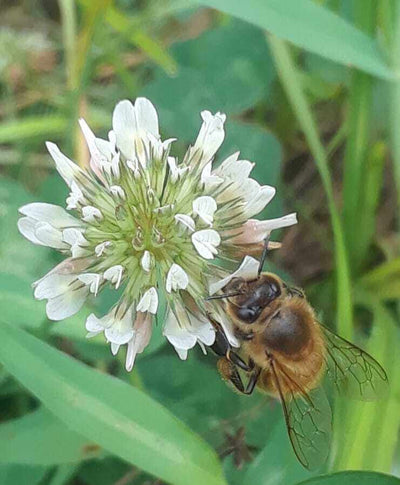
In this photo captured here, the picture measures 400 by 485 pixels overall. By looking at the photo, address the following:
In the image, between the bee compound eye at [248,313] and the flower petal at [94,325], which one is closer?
the flower petal at [94,325]

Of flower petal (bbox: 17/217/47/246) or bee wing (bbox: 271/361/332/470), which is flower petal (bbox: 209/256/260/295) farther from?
flower petal (bbox: 17/217/47/246)

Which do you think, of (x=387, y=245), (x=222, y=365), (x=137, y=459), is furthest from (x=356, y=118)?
(x=137, y=459)

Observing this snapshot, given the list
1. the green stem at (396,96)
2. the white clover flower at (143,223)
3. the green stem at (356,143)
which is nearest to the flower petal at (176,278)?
the white clover flower at (143,223)

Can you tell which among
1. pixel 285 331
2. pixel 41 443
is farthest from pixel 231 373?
pixel 41 443

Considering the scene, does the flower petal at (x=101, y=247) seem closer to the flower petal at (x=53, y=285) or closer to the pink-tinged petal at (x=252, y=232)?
the flower petal at (x=53, y=285)

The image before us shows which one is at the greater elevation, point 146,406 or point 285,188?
point 146,406

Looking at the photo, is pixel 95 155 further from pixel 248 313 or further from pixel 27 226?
pixel 248 313

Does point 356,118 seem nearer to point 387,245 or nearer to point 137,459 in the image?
point 387,245
